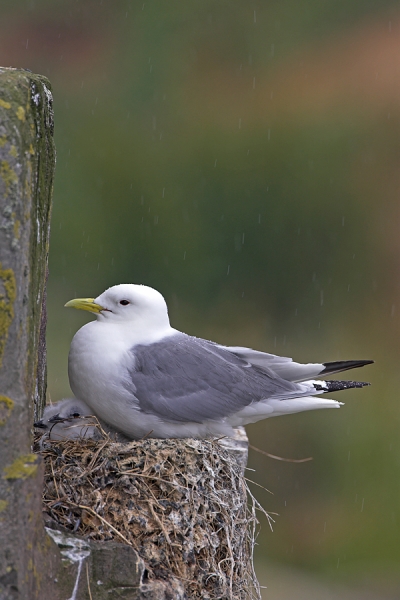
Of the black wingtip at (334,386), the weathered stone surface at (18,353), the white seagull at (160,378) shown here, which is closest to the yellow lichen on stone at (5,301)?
the weathered stone surface at (18,353)

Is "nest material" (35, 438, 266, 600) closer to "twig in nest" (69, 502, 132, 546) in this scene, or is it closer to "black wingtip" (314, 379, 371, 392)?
"twig in nest" (69, 502, 132, 546)

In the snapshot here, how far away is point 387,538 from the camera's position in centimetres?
495

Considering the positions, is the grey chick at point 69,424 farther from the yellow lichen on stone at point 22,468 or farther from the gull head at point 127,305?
the yellow lichen on stone at point 22,468

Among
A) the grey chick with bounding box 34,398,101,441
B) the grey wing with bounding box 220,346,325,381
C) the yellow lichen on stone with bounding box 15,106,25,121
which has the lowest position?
the grey chick with bounding box 34,398,101,441

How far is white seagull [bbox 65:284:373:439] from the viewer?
6.34ft

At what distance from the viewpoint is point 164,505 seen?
1723mm

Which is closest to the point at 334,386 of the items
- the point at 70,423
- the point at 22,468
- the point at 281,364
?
the point at 281,364

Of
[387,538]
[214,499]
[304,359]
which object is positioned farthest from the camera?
[387,538]

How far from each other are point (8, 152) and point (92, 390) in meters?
0.83

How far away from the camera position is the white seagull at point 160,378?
6.34 ft

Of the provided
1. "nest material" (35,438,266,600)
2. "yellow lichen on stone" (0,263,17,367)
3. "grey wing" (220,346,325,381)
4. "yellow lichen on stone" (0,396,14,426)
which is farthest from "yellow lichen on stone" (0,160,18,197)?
"grey wing" (220,346,325,381)

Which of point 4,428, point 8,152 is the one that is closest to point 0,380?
point 4,428

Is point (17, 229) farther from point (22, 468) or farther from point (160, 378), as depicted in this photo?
point (160, 378)

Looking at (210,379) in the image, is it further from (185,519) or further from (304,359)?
(304,359)
